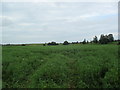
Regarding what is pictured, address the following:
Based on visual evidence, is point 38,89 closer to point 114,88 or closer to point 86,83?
point 86,83

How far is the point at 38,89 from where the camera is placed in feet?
21.5

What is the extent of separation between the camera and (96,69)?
848cm

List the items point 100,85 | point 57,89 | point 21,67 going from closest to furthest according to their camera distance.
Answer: point 57,89 < point 100,85 < point 21,67

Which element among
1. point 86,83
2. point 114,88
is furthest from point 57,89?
point 114,88

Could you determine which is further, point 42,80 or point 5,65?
point 5,65

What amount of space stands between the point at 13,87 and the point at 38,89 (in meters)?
1.47

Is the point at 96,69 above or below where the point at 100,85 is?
above

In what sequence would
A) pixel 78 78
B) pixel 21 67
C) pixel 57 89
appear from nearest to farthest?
pixel 57 89
pixel 78 78
pixel 21 67

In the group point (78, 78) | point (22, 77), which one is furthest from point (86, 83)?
point (22, 77)

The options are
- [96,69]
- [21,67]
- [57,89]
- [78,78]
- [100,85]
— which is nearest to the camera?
[57,89]

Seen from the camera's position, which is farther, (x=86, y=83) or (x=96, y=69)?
(x=96, y=69)

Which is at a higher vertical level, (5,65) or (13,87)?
(5,65)

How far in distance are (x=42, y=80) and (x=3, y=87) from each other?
6.60 feet

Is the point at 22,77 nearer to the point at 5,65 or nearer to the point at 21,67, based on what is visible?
the point at 21,67
